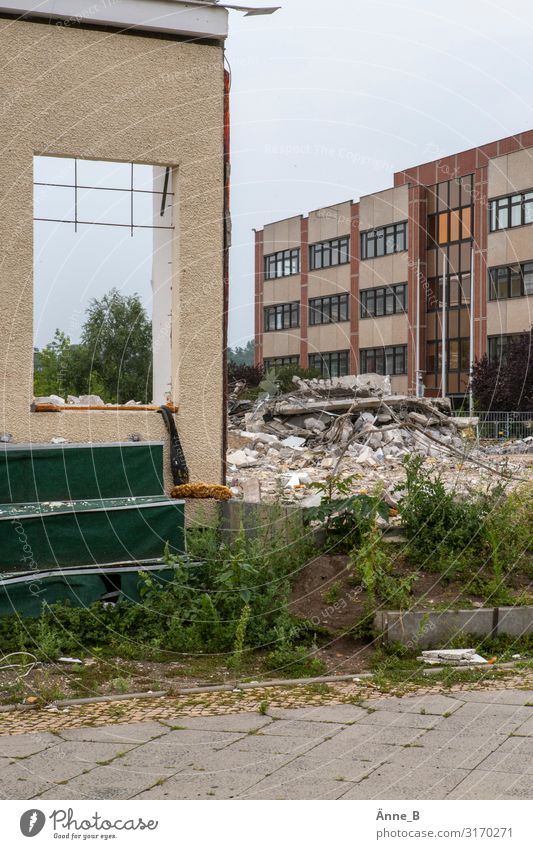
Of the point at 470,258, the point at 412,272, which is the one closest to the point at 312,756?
the point at 412,272

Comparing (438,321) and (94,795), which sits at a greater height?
(438,321)

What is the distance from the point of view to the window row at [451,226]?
43534 millimetres

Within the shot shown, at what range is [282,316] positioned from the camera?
155 feet

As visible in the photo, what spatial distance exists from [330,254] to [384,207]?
3.38m

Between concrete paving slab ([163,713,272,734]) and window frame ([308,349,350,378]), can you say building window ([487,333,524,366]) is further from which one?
concrete paving slab ([163,713,272,734])

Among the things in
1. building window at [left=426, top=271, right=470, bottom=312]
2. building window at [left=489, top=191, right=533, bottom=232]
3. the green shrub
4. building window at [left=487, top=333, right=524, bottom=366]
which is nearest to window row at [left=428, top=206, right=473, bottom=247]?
building window at [left=489, top=191, right=533, bottom=232]

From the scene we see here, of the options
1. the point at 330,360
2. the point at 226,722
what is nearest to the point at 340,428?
the point at 226,722

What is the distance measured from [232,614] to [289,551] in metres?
1.21

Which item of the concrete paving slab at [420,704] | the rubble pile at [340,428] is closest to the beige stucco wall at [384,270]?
the rubble pile at [340,428]

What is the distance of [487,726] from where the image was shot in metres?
5.47

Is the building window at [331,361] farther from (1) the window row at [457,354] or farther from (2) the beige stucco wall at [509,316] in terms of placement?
(2) the beige stucco wall at [509,316]

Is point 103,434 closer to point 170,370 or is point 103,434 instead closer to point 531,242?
point 170,370

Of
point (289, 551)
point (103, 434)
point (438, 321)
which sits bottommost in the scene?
point (289, 551)

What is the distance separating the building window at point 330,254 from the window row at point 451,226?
12.9ft
